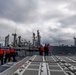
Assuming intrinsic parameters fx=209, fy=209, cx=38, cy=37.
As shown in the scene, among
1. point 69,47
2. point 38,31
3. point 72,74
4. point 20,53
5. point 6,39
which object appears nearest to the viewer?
point 72,74

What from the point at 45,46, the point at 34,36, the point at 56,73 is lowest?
the point at 56,73

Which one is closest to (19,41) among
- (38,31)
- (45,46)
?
(38,31)

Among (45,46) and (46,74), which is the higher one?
(45,46)

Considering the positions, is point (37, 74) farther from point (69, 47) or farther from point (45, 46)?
point (69, 47)

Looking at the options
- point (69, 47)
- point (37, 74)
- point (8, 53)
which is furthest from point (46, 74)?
point (69, 47)

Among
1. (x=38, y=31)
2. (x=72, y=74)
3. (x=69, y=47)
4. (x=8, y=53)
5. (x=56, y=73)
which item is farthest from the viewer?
(x=69, y=47)

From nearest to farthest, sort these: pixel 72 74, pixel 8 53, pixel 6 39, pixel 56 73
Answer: pixel 72 74 < pixel 56 73 < pixel 8 53 < pixel 6 39

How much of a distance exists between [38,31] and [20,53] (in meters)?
46.3

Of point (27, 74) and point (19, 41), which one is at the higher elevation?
point (19, 41)

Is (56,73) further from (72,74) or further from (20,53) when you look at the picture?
(20,53)

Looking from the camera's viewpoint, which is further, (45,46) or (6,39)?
(6,39)

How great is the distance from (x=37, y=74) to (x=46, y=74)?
0.52m

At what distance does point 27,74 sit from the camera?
12.0 m

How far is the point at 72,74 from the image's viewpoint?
1173 centimetres
